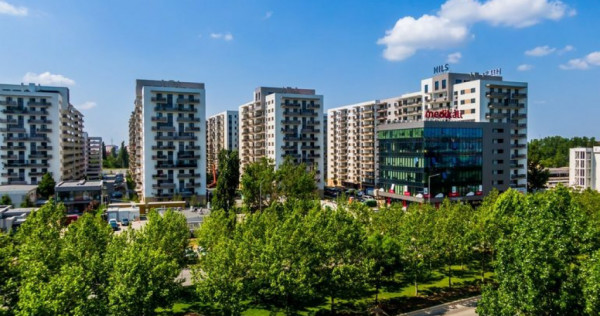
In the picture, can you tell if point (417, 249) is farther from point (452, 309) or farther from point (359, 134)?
point (359, 134)

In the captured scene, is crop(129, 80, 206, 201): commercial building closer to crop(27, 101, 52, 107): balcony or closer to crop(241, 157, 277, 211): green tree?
crop(241, 157, 277, 211): green tree

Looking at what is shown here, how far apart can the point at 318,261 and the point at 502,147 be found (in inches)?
2486

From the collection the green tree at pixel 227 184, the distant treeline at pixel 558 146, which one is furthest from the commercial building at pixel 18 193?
the distant treeline at pixel 558 146

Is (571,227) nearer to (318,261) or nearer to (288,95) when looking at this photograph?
(318,261)

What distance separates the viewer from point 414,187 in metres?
75.3

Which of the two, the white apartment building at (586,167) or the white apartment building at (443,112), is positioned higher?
the white apartment building at (443,112)

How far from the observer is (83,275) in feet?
77.5

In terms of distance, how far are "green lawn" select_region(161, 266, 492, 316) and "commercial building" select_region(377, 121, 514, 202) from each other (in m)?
34.1

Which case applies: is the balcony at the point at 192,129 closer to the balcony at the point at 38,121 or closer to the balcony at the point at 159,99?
the balcony at the point at 159,99

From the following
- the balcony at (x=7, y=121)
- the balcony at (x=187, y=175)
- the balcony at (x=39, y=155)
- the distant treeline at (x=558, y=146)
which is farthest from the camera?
the distant treeline at (x=558, y=146)

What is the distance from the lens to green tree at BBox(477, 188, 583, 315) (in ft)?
71.1

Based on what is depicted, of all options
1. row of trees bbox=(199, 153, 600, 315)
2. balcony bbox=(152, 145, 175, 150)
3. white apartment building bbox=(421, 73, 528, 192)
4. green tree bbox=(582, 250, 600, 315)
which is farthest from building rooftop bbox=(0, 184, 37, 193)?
green tree bbox=(582, 250, 600, 315)

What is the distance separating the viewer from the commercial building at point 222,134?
143 metres

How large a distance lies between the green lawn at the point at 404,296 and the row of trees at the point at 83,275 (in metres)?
4.11
